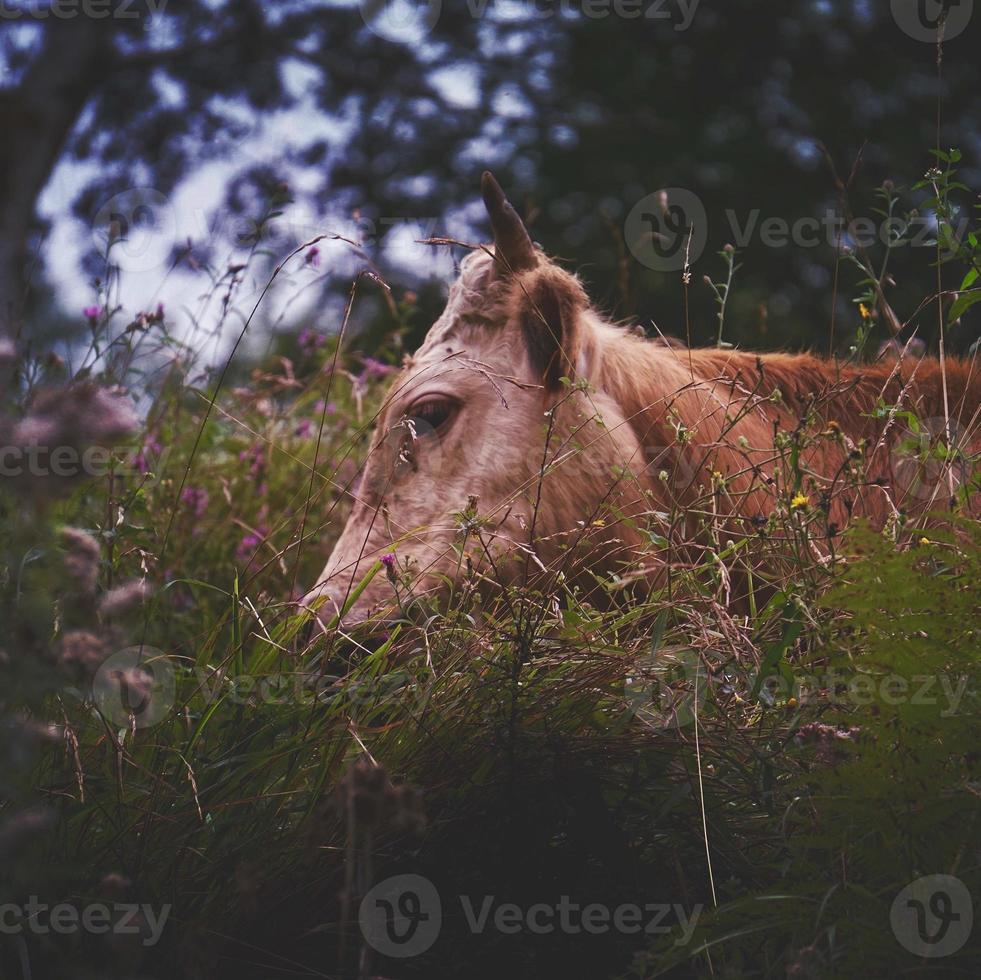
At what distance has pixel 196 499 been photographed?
4312 mm

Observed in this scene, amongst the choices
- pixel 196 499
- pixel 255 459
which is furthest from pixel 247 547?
pixel 255 459

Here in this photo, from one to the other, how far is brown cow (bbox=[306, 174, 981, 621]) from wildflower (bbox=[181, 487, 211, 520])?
115cm

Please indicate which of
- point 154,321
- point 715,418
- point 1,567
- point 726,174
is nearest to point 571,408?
point 715,418

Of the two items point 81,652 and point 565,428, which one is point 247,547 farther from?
point 81,652

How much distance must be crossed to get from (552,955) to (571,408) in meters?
1.78

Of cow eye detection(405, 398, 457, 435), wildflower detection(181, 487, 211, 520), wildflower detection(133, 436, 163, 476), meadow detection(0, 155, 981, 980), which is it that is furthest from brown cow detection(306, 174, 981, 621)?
wildflower detection(181, 487, 211, 520)

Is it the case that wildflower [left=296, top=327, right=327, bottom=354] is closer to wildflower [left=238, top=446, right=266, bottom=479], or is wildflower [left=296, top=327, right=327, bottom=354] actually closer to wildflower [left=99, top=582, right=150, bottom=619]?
wildflower [left=238, top=446, right=266, bottom=479]

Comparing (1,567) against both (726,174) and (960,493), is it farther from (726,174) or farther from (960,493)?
(726,174)

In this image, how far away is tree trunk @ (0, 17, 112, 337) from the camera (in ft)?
30.3

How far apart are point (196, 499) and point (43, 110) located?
669 centimetres

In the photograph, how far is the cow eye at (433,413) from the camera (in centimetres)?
332

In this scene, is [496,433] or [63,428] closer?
[63,428]

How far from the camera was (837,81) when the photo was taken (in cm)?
1040

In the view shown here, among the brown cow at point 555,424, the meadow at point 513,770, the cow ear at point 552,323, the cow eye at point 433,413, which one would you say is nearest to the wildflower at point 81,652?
the meadow at point 513,770
